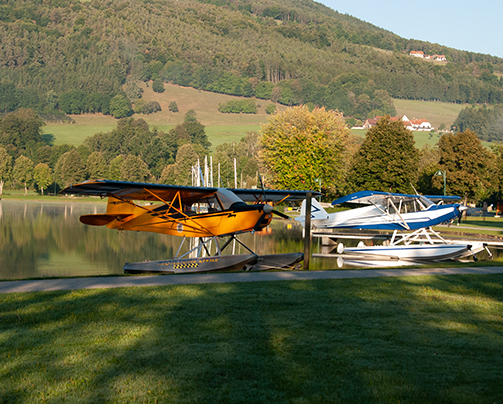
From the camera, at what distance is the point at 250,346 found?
602 cm

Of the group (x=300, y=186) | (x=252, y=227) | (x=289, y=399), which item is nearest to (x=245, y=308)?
(x=289, y=399)

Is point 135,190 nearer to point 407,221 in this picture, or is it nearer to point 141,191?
point 141,191

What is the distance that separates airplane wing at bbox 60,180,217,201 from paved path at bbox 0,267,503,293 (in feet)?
12.3

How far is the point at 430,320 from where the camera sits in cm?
738

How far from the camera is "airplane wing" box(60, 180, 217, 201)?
46.8 feet

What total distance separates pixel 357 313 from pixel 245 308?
5.71 ft

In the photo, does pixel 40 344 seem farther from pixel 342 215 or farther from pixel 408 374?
pixel 342 215

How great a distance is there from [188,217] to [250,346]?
10.3m

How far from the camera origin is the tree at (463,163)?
49.5 m

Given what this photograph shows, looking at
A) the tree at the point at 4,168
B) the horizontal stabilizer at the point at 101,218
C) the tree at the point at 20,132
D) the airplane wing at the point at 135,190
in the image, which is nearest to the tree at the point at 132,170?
the tree at the point at 4,168

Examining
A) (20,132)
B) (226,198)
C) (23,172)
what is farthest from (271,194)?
(20,132)

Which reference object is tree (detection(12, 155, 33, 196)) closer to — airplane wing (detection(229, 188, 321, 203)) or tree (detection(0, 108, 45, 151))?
tree (detection(0, 108, 45, 151))

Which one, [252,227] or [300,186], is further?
[300,186]

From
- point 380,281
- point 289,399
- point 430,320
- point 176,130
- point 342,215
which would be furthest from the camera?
point 176,130
